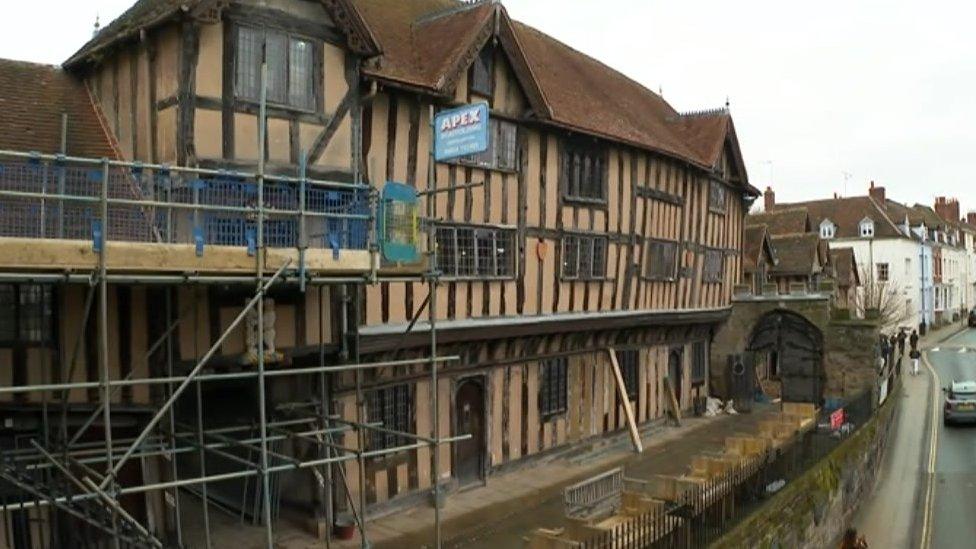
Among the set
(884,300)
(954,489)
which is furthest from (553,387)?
(884,300)

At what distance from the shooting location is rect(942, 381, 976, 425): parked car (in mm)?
24812

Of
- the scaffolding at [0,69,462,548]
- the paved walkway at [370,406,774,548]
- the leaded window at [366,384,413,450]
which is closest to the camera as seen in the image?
the scaffolding at [0,69,462,548]

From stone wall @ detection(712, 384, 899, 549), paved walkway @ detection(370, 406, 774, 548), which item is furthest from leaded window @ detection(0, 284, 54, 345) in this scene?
stone wall @ detection(712, 384, 899, 549)

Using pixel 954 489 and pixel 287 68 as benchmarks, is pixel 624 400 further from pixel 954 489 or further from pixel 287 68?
pixel 287 68

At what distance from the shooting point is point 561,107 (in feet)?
53.6

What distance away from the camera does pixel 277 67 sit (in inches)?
424

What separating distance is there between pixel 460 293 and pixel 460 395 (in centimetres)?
201

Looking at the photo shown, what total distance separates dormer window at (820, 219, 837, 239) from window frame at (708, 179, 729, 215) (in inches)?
1434

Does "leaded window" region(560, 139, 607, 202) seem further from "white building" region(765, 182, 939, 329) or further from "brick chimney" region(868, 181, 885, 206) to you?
"brick chimney" region(868, 181, 885, 206)

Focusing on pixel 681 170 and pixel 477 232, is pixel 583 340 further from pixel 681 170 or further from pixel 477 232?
pixel 681 170

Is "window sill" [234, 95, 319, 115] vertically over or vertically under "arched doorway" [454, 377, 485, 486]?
over

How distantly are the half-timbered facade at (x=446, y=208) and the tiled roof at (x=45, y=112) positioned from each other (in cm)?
27

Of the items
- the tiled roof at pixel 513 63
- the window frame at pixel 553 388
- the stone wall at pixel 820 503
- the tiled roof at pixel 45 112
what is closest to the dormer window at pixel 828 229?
the tiled roof at pixel 513 63

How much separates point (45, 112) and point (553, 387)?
10.8 metres
